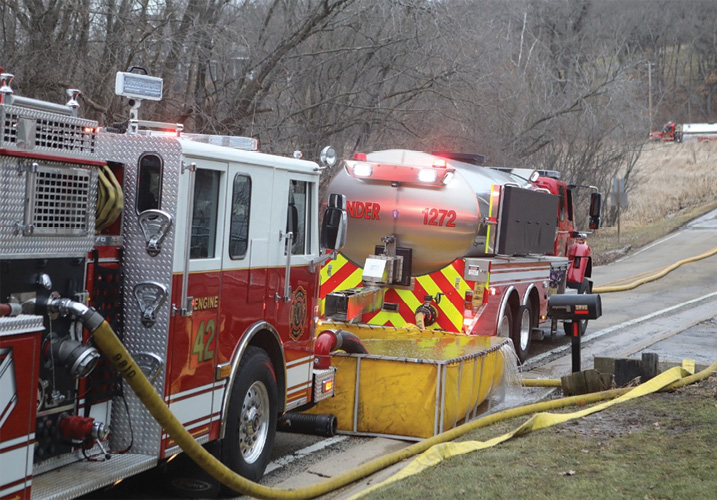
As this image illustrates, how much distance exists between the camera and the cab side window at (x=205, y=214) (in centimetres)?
606

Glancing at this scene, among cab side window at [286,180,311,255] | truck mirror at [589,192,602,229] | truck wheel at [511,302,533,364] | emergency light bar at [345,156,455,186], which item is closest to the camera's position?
cab side window at [286,180,311,255]

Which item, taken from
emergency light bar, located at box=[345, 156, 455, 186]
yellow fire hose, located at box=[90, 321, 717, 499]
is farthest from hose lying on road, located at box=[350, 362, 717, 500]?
emergency light bar, located at box=[345, 156, 455, 186]

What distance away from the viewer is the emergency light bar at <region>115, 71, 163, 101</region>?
246 inches

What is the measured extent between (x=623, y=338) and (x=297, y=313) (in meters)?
9.98

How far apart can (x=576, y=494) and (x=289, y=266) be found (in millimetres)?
2739

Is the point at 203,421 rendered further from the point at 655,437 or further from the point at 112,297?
the point at 655,437

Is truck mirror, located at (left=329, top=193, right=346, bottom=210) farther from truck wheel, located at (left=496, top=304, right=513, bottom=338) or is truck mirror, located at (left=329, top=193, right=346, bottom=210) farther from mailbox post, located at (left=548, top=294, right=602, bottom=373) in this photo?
truck wheel, located at (left=496, top=304, right=513, bottom=338)

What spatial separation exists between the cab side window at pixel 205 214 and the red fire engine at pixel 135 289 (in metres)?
0.01

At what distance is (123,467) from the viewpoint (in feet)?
18.1

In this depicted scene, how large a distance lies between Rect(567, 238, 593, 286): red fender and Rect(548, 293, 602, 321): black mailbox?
568 centimetres

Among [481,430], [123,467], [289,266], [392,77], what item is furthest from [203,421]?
[392,77]

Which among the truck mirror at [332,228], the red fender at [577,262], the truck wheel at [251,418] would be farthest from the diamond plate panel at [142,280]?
the red fender at [577,262]

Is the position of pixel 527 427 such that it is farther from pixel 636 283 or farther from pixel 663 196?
pixel 663 196

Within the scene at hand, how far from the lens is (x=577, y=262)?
55.9ft
